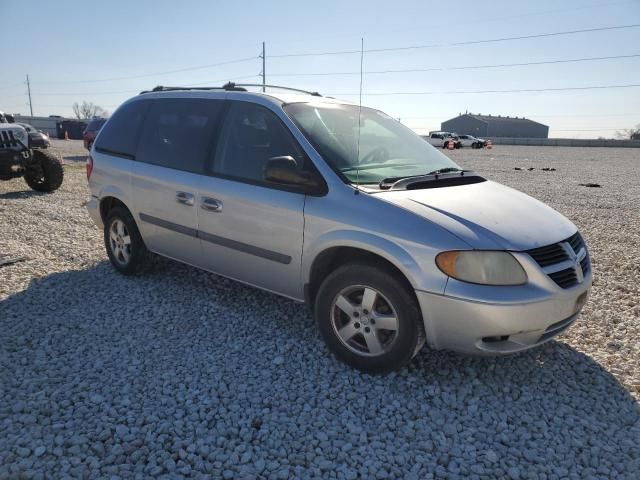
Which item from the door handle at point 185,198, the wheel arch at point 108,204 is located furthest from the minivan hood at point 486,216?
the wheel arch at point 108,204

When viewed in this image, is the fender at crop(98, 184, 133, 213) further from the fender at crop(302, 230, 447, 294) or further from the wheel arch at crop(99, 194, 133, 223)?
the fender at crop(302, 230, 447, 294)

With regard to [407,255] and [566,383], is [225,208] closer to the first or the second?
[407,255]

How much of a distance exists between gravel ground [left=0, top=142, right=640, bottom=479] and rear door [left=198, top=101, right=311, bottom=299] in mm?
500

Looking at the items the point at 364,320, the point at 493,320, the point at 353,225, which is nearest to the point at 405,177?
the point at 353,225

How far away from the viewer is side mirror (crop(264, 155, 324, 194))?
10.0ft

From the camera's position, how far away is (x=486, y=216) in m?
2.84

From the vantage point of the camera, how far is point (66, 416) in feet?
8.41

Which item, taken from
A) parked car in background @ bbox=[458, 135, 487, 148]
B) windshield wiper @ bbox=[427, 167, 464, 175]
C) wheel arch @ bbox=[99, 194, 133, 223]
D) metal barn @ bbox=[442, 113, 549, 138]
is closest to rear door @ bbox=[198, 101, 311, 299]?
windshield wiper @ bbox=[427, 167, 464, 175]

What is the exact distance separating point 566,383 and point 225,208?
8.84ft

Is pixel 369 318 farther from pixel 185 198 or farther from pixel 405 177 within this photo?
pixel 185 198

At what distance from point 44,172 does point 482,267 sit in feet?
33.9

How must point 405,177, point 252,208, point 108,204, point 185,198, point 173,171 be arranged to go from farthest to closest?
1. point 108,204
2. point 173,171
3. point 185,198
4. point 252,208
5. point 405,177

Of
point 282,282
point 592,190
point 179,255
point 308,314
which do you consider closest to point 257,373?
point 282,282

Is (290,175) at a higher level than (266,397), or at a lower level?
higher
